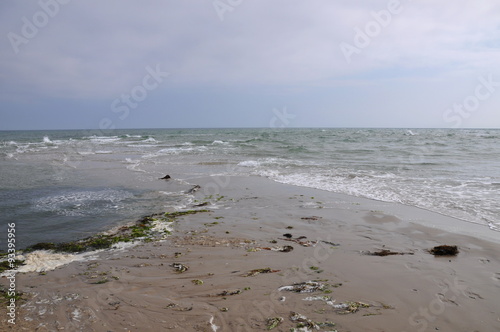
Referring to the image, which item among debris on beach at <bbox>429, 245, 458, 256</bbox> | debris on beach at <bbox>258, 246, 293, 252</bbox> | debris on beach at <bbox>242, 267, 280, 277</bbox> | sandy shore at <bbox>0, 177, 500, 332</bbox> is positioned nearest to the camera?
sandy shore at <bbox>0, 177, 500, 332</bbox>

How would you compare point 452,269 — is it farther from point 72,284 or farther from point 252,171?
point 252,171

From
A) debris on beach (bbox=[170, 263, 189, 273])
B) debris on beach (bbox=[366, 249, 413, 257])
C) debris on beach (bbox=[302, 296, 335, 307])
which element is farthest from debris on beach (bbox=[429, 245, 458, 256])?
debris on beach (bbox=[170, 263, 189, 273])

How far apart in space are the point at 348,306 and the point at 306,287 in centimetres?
61

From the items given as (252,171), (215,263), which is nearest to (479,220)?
(215,263)

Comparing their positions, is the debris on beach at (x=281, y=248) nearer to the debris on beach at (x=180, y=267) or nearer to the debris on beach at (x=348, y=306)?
the debris on beach at (x=180, y=267)

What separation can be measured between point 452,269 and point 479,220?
351 centimetres

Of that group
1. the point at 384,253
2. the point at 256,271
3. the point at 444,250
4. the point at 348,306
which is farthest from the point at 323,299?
the point at 444,250

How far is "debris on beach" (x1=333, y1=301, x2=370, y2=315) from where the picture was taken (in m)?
3.60

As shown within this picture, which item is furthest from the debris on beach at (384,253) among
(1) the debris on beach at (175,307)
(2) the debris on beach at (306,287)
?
(1) the debris on beach at (175,307)

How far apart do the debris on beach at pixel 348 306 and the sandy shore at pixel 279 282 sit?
0.01m

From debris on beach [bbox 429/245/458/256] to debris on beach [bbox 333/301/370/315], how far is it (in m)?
2.41

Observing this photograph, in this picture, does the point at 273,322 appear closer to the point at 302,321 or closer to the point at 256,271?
the point at 302,321

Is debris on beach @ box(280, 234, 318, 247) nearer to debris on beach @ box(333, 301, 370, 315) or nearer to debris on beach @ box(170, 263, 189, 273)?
debris on beach @ box(333, 301, 370, 315)

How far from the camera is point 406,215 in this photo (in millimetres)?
7766
